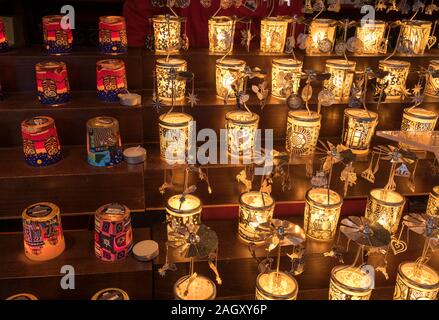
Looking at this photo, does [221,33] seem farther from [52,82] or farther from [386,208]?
[386,208]

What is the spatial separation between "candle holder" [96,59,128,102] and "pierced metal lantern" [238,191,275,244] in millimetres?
759

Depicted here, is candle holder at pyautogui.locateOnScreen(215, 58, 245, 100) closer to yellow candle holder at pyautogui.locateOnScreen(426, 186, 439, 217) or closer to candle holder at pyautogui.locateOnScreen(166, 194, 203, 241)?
candle holder at pyautogui.locateOnScreen(166, 194, 203, 241)

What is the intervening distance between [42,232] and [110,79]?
2.41ft

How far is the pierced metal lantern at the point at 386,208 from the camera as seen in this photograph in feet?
5.97

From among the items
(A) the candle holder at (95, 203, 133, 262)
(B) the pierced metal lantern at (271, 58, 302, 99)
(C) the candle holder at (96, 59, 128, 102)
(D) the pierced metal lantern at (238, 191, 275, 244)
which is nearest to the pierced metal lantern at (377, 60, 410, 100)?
(B) the pierced metal lantern at (271, 58, 302, 99)

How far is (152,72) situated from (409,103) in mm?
1279

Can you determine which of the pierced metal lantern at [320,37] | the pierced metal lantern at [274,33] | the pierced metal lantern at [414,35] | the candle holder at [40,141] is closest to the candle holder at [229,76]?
the pierced metal lantern at [274,33]

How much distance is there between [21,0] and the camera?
7.25ft

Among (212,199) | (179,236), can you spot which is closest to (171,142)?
(212,199)

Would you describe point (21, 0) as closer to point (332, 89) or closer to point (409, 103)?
point (332, 89)

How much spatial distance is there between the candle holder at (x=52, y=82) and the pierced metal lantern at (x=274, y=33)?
94 centimetres

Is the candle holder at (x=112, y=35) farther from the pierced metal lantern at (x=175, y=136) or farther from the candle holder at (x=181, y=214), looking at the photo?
the candle holder at (x=181, y=214)

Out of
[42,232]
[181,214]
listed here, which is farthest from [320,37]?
[42,232]

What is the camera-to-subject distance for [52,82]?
190 centimetres
